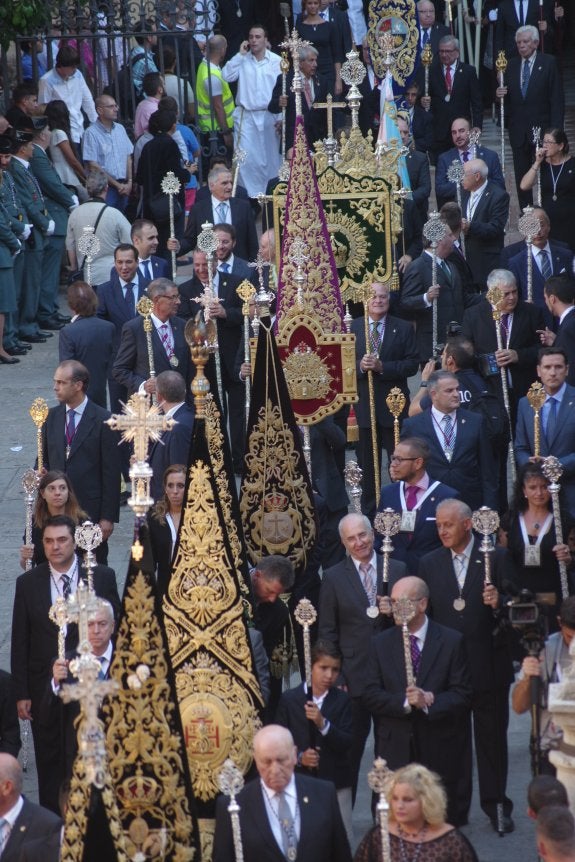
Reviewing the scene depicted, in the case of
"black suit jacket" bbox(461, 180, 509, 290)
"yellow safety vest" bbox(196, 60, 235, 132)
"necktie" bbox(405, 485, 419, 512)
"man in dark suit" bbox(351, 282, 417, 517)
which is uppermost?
"yellow safety vest" bbox(196, 60, 235, 132)

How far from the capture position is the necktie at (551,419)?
13641 mm

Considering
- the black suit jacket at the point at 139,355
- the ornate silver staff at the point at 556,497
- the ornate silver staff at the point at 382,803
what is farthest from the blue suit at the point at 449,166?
the ornate silver staff at the point at 382,803

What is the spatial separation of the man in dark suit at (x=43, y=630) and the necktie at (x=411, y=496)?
1963 millimetres

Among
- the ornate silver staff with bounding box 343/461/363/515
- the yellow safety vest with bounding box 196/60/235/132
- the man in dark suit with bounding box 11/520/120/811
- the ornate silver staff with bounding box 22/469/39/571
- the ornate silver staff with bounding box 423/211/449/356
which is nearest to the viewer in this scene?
the man in dark suit with bounding box 11/520/120/811

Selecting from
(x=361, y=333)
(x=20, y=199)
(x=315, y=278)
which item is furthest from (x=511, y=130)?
(x=315, y=278)

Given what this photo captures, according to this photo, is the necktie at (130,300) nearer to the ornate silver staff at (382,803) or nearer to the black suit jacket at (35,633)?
the black suit jacket at (35,633)

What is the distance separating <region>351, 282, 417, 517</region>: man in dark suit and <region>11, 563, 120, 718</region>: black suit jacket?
4.02 m

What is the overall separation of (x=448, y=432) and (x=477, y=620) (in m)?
2.10

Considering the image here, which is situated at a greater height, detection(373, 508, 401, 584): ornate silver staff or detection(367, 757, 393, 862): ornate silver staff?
detection(373, 508, 401, 584): ornate silver staff

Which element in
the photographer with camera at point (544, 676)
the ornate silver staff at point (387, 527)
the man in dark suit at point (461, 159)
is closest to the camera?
the photographer with camera at point (544, 676)

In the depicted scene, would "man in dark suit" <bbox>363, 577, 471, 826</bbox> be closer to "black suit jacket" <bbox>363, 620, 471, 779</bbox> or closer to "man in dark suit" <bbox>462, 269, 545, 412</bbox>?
"black suit jacket" <bbox>363, 620, 471, 779</bbox>

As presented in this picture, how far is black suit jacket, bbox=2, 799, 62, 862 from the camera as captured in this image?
943 centimetres

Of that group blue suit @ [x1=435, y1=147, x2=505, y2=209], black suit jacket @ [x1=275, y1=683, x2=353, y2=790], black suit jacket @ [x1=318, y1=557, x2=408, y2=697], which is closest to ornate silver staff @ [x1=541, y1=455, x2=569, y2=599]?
black suit jacket @ [x1=318, y1=557, x2=408, y2=697]

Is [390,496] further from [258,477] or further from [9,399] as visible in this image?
[9,399]
